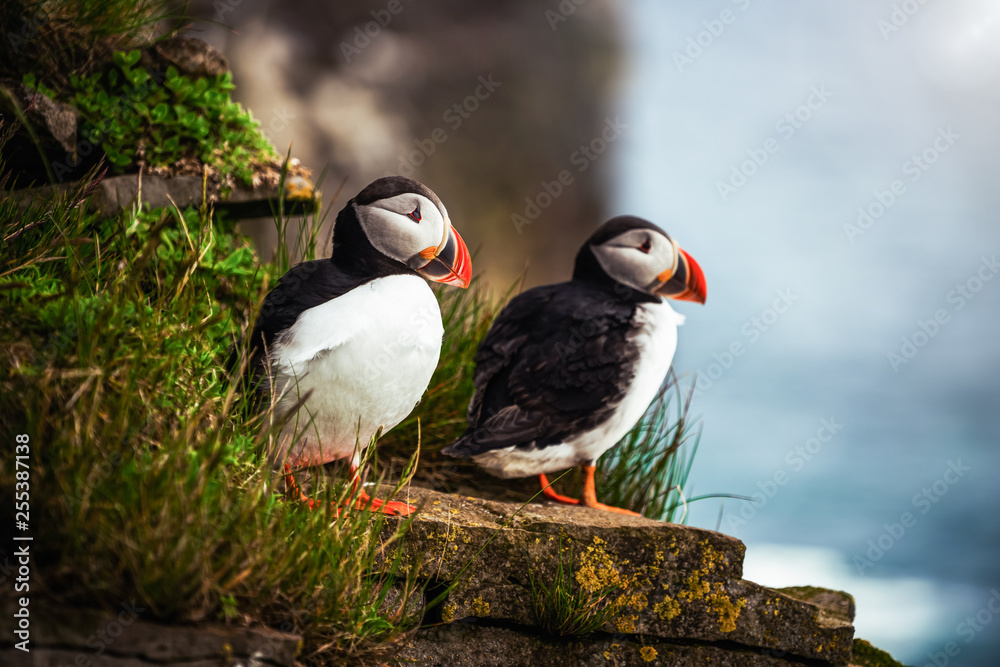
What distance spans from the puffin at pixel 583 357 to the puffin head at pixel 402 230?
0.80 meters

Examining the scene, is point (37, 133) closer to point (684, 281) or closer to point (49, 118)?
point (49, 118)

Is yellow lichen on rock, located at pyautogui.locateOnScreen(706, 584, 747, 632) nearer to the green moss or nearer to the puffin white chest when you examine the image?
the green moss

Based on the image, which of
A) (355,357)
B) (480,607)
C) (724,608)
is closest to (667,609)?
(724,608)

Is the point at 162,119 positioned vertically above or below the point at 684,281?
above

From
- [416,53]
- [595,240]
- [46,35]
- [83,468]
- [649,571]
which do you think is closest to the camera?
[83,468]

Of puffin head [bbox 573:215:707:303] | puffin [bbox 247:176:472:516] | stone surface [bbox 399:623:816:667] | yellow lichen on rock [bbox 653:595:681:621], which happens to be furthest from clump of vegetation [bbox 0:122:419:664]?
puffin head [bbox 573:215:707:303]

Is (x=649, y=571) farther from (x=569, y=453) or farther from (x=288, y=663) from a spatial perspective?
Answer: (x=288, y=663)

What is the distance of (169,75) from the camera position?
15.7 ft

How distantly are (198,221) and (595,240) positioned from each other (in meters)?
2.31

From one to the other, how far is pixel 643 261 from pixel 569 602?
71.4 inches

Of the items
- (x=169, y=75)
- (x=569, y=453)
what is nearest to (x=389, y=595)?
(x=569, y=453)

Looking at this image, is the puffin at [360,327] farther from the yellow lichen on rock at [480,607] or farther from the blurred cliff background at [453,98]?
the blurred cliff background at [453,98]

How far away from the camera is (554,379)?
374 centimetres

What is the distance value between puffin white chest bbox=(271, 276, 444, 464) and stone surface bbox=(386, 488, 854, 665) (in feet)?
1.82
